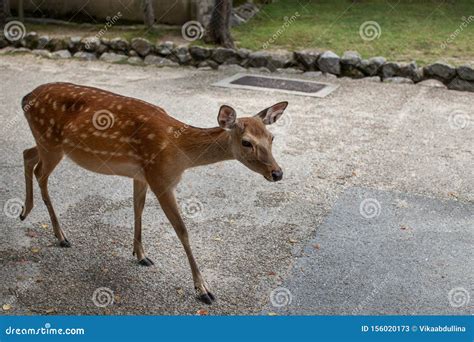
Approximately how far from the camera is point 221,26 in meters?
11.8

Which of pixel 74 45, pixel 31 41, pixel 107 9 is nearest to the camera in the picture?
pixel 74 45

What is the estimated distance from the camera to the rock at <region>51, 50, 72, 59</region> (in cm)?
1180

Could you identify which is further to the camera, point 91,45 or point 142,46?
point 91,45

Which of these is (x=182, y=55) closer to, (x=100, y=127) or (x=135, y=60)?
(x=135, y=60)

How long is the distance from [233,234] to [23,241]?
1.55 m

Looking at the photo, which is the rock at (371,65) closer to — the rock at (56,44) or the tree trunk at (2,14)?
the rock at (56,44)

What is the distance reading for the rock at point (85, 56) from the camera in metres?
11.8

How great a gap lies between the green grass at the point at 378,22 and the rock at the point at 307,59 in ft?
3.10

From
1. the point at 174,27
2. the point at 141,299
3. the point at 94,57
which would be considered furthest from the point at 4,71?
the point at 141,299

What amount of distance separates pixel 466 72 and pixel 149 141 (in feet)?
22.4

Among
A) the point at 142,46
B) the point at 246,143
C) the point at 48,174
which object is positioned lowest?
the point at 142,46

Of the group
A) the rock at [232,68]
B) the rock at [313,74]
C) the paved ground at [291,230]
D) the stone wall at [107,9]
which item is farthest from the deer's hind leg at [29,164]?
the stone wall at [107,9]

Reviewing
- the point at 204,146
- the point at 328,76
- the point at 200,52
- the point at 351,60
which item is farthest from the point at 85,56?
the point at 204,146

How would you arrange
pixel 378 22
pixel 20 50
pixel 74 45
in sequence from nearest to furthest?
pixel 74 45 → pixel 20 50 → pixel 378 22
